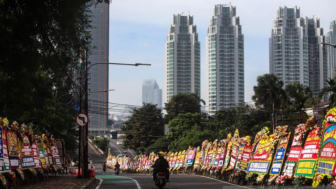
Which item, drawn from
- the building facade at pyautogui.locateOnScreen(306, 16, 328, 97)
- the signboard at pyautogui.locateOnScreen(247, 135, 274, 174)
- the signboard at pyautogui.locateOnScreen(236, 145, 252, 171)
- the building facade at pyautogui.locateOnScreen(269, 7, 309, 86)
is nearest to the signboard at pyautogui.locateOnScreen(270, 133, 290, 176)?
the signboard at pyautogui.locateOnScreen(247, 135, 274, 174)

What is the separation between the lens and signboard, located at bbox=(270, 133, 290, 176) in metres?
17.4

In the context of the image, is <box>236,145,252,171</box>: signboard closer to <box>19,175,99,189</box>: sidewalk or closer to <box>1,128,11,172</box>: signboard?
<box>19,175,99,189</box>: sidewalk

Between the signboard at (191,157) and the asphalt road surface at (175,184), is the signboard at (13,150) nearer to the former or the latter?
the asphalt road surface at (175,184)

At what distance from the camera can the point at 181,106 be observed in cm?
9006

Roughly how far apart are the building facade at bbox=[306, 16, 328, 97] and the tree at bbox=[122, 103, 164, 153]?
237ft

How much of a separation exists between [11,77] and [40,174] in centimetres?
1226

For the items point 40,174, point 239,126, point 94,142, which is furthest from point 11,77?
point 94,142

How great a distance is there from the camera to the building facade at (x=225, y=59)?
6245 inches

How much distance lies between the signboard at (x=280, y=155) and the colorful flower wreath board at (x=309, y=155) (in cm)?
165

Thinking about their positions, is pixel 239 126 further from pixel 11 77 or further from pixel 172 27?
pixel 172 27

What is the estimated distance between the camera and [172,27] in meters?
176

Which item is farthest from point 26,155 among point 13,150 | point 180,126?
point 180,126

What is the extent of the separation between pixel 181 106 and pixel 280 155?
72.4 m

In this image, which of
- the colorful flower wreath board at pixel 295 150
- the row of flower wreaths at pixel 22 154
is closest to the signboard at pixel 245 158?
the colorful flower wreath board at pixel 295 150
